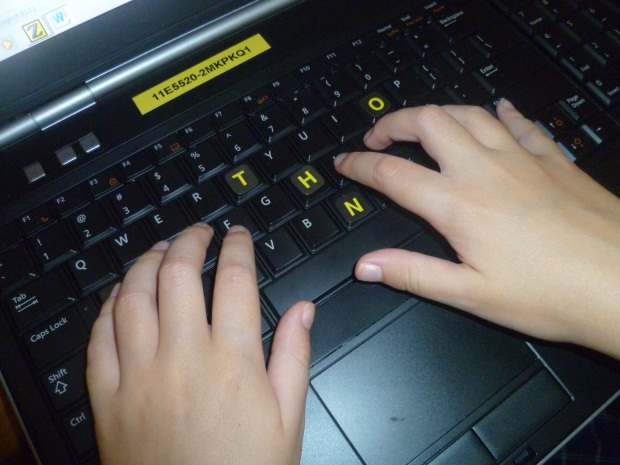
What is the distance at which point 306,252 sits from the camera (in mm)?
592

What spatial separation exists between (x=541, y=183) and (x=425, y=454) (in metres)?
0.31

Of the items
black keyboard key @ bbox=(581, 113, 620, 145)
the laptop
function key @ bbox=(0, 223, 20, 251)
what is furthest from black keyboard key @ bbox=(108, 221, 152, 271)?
black keyboard key @ bbox=(581, 113, 620, 145)

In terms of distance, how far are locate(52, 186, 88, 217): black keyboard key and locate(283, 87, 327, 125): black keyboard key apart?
264 mm

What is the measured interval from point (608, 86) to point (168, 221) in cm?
57

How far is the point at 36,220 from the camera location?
1.97 feet

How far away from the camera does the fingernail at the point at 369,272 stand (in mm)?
564

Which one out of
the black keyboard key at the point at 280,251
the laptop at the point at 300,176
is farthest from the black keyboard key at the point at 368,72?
the black keyboard key at the point at 280,251

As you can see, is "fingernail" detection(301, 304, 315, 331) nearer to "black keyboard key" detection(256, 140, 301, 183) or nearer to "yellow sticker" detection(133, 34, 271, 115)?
"black keyboard key" detection(256, 140, 301, 183)

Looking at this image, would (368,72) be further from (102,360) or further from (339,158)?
(102,360)

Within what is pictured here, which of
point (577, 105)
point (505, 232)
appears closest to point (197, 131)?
point (505, 232)

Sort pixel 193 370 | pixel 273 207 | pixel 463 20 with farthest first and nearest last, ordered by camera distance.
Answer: pixel 463 20 < pixel 273 207 < pixel 193 370

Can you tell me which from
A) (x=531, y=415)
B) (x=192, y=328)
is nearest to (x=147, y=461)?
(x=192, y=328)

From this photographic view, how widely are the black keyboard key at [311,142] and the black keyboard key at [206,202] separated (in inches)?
4.2

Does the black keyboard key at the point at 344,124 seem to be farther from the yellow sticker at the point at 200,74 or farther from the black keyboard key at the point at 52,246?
the black keyboard key at the point at 52,246
